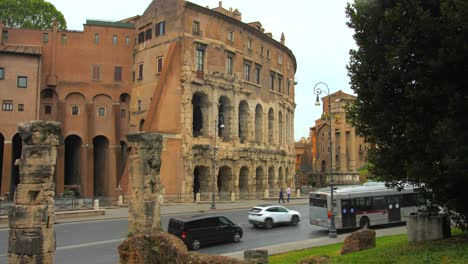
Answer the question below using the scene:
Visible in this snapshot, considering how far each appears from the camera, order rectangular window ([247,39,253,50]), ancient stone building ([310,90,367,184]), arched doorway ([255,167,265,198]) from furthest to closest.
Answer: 1. ancient stone building ([310,90,367,184])
2. arched doorway ([255,167,265,198])
3. rectangular window ([247,39,253,50])

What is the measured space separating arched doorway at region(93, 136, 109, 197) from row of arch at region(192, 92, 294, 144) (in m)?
9.69

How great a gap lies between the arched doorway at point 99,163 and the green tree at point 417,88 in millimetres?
38810

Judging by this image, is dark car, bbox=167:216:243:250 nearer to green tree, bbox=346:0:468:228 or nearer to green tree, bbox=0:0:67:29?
green tree, bbox=346:0:468:228

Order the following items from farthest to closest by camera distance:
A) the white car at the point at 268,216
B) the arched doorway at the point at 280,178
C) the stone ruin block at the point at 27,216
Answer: the arched doorway at the point at 280,178, the white car at the point at 268,216, the stone ruin block at the point at 27,216

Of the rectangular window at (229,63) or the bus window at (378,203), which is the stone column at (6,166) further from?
the bus window at (378,203)

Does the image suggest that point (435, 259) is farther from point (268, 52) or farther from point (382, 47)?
point (268, 52)

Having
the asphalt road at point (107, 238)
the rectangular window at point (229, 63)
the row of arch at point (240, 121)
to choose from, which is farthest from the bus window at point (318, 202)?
the rectangular window at point (229, 63)

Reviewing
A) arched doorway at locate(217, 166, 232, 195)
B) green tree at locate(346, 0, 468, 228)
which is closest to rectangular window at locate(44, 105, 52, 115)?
arched doorway at locate(217, 166, 232, 195)

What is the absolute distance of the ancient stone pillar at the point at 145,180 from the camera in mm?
15773

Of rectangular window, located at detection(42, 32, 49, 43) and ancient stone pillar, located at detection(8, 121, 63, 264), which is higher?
rectangular window, located at detection(42, 32, 49, 43)

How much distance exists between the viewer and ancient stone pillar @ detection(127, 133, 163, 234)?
15773mm

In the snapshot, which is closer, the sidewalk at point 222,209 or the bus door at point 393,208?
the sidewalk at point 222,209

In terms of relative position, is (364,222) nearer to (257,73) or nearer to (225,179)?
(225,179)

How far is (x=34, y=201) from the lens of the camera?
10.4 m
